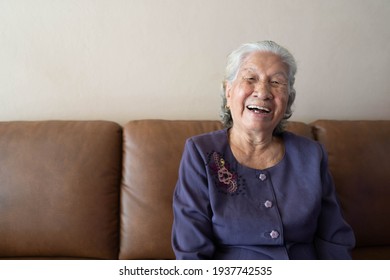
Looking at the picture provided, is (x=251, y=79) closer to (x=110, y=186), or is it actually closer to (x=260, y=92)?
(x=260, y=92)

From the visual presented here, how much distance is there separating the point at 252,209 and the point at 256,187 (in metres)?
Result: 0.07

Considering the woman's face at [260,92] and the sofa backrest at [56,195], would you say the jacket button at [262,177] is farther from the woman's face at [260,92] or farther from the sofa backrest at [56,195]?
the sofa backrest at [56,195]

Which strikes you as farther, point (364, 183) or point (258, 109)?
point (364, 183)

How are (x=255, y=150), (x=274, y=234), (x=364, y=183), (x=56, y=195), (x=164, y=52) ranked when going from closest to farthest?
1. (x=274, y=234)
2. (x=255, y=150)
3. (x=56, y=195)
4. (x=364, y=183)
5. (x=164, y=52)

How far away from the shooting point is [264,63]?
0.93 metres

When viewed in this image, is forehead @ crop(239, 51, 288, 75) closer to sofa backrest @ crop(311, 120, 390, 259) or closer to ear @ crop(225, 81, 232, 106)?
ear @ crop(225, 81, 232, 106)

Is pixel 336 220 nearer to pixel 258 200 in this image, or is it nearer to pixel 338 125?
pixel 258 200

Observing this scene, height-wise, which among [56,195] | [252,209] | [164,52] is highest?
[164,52]

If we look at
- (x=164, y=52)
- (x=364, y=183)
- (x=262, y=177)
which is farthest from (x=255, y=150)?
(x=164, y=52)

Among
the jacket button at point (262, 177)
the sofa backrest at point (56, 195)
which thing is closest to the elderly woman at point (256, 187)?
the jacket button at point (262, 177)

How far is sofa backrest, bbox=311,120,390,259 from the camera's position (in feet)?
3.96

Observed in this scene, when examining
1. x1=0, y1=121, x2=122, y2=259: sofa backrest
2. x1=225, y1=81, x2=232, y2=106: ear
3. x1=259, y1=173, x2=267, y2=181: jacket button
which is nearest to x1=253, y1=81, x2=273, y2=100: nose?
x1=225, y1=81, x2=232, y2=106: ear

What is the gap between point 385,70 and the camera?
1.48 metres
